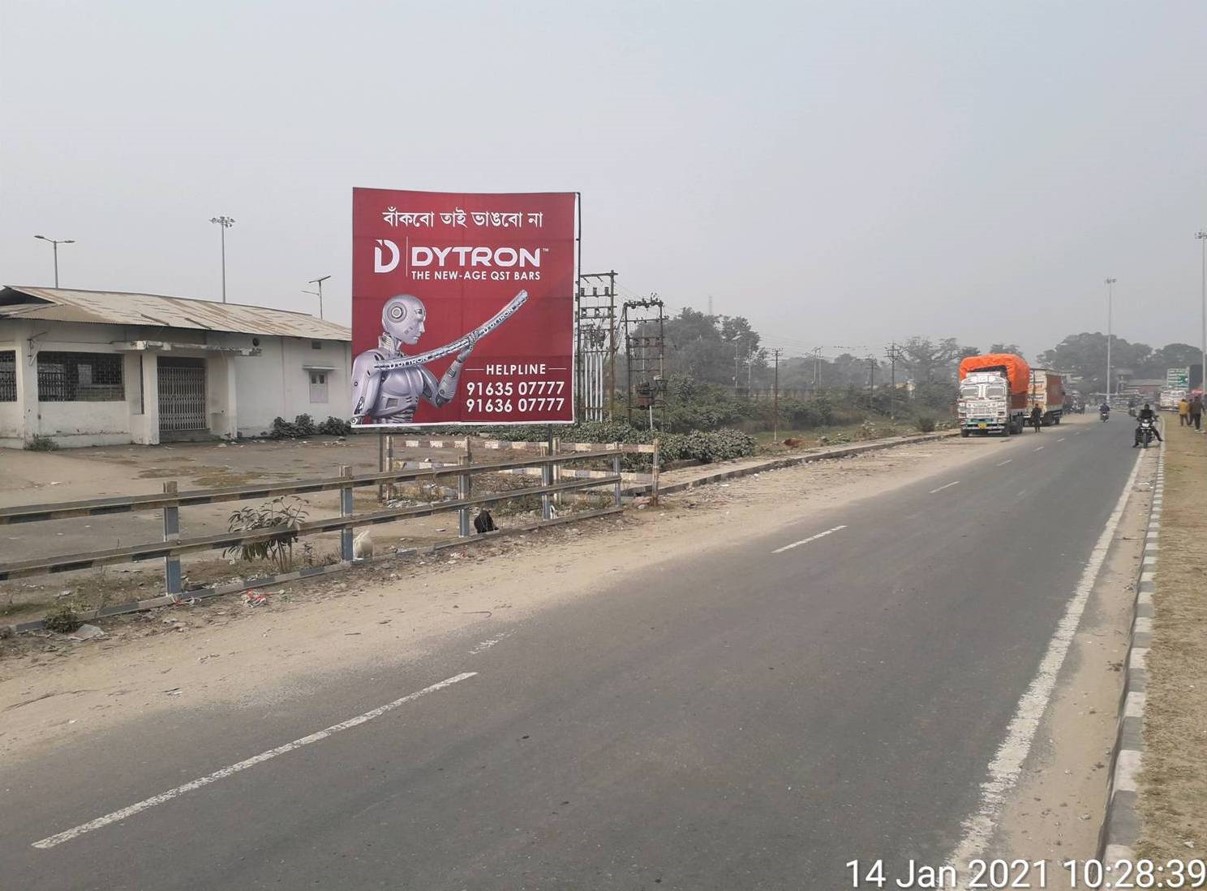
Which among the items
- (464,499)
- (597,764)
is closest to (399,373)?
(464,499)

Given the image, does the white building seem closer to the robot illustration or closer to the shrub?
the robot illustration

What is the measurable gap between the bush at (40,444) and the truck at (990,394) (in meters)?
38.1

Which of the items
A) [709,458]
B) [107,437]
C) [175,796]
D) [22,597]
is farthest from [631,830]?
[107,437]

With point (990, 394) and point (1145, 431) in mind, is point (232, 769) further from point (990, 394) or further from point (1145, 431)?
point (990, 394)

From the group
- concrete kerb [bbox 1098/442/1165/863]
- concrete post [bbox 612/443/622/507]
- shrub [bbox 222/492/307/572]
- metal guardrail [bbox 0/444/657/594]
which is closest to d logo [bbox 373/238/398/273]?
metal guardrail [bbox 0/444/657/594]

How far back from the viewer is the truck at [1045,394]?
5003cm

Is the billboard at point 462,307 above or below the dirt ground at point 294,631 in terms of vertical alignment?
above

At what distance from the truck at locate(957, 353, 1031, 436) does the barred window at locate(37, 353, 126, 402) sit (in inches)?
1440

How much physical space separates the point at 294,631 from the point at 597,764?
13.3 feet

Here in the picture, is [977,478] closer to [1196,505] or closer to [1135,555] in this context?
[1196,505]

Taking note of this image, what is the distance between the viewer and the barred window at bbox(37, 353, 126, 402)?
2720 cm

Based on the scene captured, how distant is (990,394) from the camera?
4206 centimetres

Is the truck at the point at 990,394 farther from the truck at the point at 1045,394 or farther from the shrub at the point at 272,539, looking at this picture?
the shrub at the point at 272,539

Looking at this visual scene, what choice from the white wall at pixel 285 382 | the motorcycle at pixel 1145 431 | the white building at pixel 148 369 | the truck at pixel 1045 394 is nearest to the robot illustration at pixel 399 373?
the white building at pixel 148 369
